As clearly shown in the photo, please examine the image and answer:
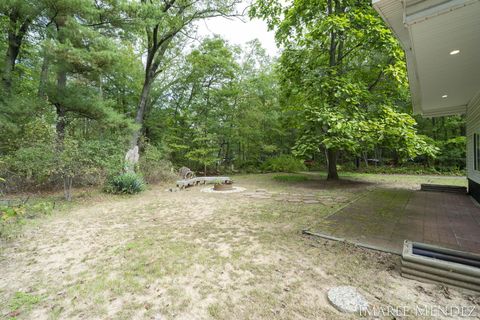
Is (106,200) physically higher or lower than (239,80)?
lower

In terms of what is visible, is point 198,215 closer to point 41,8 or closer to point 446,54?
point 446,54

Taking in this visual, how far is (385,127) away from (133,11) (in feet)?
31.1

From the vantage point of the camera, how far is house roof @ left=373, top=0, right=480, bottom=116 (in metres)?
2.20

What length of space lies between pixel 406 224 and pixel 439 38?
2881 millimetres

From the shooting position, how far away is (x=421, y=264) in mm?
2201

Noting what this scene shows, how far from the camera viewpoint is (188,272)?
237 centimetres

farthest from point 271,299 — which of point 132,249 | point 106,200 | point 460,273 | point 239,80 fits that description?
point 239,80

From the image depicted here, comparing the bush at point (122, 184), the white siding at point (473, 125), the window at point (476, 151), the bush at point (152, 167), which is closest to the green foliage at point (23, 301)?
the bush at point (122, 184)

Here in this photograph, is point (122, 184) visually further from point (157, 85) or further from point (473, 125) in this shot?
point (473, 125)

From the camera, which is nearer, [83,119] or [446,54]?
[446,54]

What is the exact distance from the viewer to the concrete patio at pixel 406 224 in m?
3.01

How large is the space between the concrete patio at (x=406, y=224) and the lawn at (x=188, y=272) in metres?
0.42

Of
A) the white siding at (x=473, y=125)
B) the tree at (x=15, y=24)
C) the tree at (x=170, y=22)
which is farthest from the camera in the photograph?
the tree at (x=170, y=22)

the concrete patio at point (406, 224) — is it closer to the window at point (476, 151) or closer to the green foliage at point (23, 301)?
the window at point (476, 151)
